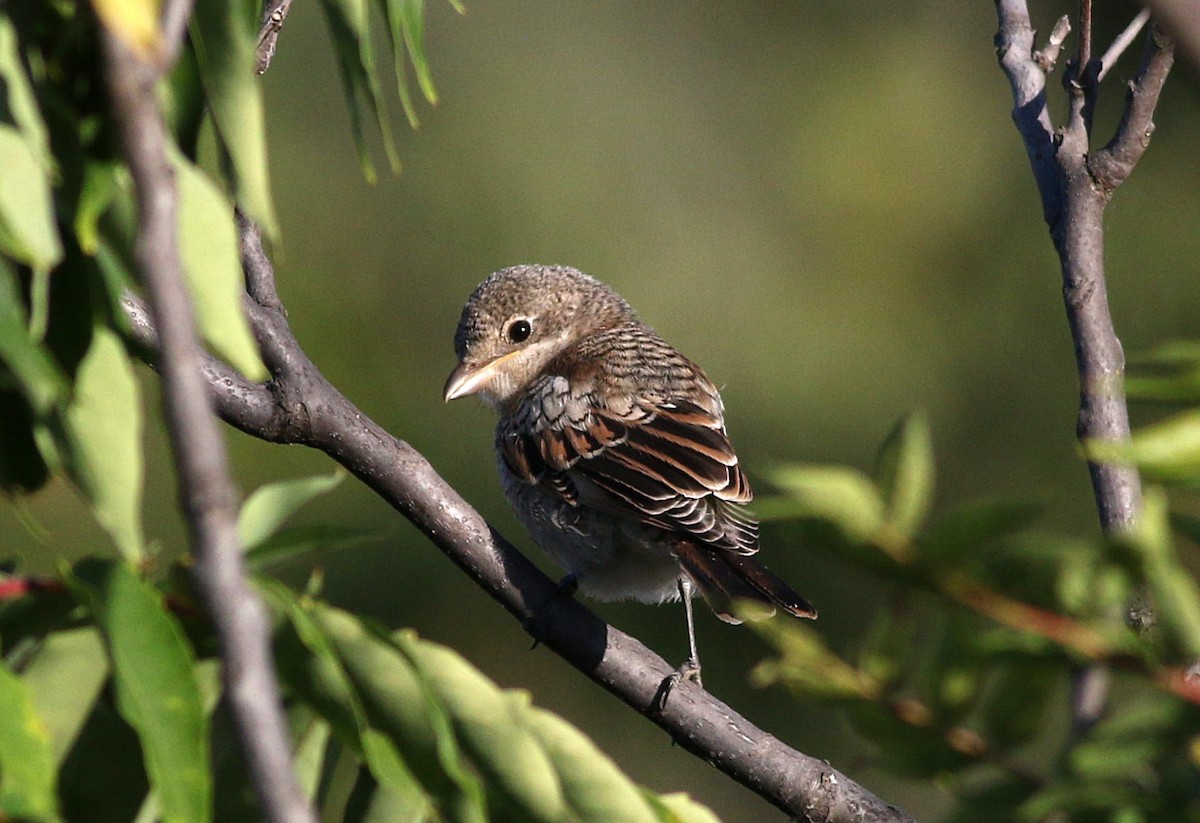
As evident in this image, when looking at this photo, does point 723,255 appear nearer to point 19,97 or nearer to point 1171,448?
point 19,97

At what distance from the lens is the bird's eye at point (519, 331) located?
5.46 m

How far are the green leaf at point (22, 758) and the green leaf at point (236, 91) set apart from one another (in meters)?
0.54

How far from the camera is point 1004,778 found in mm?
1348

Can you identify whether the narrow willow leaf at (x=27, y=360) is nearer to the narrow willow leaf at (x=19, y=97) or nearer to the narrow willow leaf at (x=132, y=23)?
the narrow willow leaf at (x=19, y=97)

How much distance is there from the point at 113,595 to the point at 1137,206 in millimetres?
9011

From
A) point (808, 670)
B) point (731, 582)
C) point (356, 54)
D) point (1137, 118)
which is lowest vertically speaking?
point (731, 582)

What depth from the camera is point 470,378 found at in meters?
5.25

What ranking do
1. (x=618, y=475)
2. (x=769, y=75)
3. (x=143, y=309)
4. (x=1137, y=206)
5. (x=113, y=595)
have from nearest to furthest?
(x=113, y=595)
(x=143, y=309)
(x=618, y=475)
(x=1137, y=206)
(x=769, y=75)

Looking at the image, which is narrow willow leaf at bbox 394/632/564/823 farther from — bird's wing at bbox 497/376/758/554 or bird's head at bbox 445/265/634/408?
bird's head at bbox 445/265/634/408

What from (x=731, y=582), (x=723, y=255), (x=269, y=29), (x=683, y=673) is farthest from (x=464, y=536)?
(x=723, y=255)

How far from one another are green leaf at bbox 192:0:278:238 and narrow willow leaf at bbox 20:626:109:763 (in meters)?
0.51

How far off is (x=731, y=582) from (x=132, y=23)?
307 centimetres

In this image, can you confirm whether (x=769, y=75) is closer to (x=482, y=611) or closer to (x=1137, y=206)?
(x=1137, y=206)

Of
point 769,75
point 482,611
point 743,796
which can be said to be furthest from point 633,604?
point 769,75
